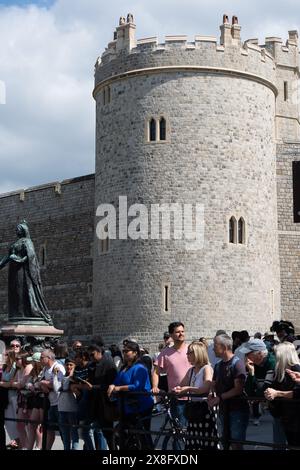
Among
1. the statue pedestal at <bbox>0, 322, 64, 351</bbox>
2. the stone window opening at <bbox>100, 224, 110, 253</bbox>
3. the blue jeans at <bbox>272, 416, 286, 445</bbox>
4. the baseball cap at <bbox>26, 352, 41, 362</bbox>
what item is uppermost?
the stone window opening at <bbox>100, 224, 110, 253</bbox>

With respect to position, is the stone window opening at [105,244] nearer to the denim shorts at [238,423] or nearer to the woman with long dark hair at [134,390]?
the woman with long dark hair at [134,390]

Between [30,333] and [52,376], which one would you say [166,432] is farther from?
[30,333]

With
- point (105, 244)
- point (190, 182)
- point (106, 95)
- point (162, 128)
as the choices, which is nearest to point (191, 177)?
point (190, 182)

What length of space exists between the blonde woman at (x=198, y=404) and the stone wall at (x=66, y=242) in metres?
20.5

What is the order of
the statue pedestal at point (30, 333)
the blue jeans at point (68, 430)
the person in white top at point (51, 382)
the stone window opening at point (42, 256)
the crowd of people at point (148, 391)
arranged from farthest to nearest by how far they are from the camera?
the stone window opening at point (42, 256)
the statue pedestal at point (30, 333)
the person in white top at point (51, 382)
the blue jeans at point (68, 430)
the crowd of people at point (148, 391)

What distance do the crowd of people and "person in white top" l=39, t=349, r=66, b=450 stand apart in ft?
0.04

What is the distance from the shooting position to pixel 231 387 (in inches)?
313

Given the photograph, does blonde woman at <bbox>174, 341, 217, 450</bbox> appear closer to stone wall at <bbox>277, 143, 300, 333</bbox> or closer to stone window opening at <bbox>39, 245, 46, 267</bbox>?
stone wall at <bbox>277, 143, 300, 333</bbox>

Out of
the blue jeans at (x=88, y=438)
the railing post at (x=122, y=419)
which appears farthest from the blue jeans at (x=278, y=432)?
the blue jeans at (x=88, y=438)

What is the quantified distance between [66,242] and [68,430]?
2192 cm

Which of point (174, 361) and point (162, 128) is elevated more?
point (162, 128)

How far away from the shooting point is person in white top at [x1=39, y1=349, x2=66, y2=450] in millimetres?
10008

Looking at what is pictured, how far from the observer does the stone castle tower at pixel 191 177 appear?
23984 mm

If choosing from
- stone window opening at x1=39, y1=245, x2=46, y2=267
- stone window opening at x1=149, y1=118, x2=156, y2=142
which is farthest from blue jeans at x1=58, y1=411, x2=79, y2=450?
stone window opening at x1=39, y1=245, x2=46, y2=267
